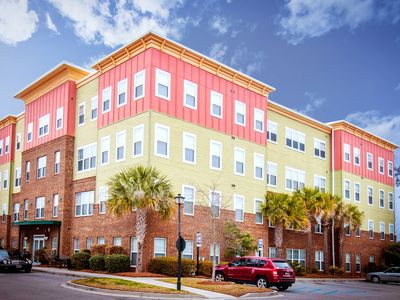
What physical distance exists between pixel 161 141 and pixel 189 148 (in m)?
2.80

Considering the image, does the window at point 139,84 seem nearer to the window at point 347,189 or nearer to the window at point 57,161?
the window at point 57,161

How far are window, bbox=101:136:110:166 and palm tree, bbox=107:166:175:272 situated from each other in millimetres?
5899

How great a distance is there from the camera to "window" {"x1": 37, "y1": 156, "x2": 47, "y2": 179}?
4634 centimetres

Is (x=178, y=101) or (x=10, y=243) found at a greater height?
(x=178, y=101)

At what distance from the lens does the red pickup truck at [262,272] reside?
2827cm

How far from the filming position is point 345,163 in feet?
181

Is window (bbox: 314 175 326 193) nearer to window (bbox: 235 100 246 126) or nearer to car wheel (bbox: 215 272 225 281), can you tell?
window (bbox: 235 100 246 126)

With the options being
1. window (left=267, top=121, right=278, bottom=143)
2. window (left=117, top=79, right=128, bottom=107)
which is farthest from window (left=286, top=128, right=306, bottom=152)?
window (left=117, top=79, right=128, bottom=107)

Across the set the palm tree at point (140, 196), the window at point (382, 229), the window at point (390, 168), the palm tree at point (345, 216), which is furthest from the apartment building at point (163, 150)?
the window at point (390, 168)

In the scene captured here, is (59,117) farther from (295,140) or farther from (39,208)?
(295,140)

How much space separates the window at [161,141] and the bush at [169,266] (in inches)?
278

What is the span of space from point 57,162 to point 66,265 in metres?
9.18

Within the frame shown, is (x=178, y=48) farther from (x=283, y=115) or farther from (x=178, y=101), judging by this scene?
(x=283, y=115)

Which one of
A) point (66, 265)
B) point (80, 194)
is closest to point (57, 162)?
point (80, 194)
